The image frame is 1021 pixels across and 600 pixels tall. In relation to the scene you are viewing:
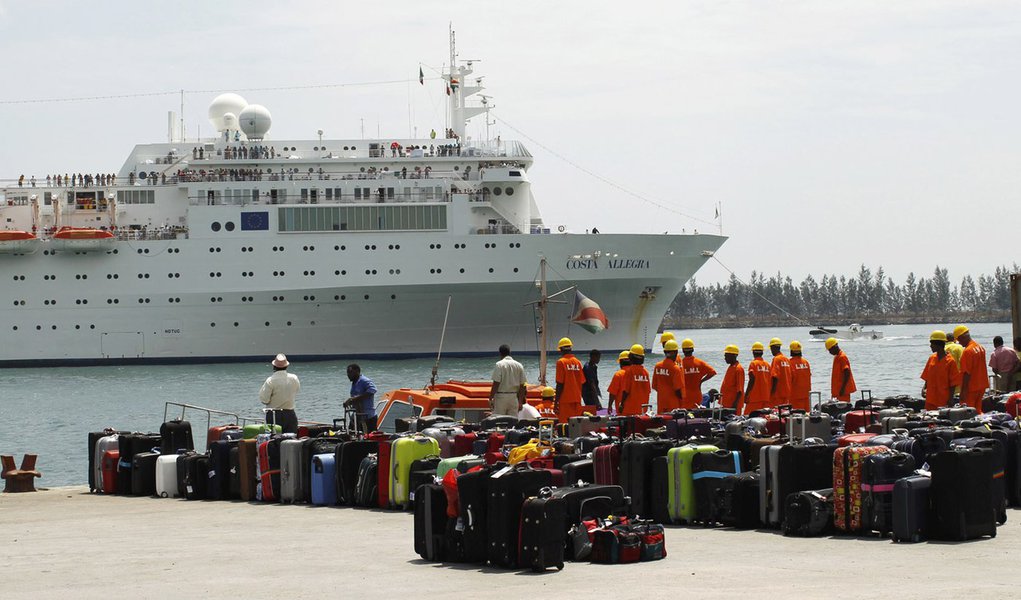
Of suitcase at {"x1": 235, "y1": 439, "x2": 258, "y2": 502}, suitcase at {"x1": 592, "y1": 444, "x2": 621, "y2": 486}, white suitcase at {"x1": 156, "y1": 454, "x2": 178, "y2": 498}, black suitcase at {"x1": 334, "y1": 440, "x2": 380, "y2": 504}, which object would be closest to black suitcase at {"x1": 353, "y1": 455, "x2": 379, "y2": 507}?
black suitcase at {"x1": 334, "y1": 440, "x2": 380, "y2": 504}

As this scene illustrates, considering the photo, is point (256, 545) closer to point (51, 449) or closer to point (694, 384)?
point (694, 384)

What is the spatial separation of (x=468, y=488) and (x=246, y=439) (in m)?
5.39

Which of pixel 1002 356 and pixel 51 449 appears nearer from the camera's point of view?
pixel 1002 356

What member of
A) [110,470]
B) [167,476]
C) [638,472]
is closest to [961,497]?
[638,472]

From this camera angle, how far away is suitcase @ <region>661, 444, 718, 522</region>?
10.8 metres

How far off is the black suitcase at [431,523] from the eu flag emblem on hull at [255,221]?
41.3 m

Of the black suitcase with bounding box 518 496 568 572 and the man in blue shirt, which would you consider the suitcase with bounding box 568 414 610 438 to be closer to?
the man in blue shirt

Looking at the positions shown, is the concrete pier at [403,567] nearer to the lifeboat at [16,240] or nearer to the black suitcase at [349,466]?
the black suitcase at [349,466]

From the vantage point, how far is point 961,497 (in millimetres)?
9312

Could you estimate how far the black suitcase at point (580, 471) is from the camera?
11.0m

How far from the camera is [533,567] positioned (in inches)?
343

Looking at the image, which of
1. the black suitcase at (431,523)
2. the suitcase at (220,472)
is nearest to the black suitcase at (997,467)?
the black suitcase at (431,523)

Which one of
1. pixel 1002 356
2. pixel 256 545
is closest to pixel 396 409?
pixel 1002 356

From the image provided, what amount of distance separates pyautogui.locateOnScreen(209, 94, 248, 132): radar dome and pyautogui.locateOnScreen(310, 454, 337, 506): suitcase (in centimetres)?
4294
